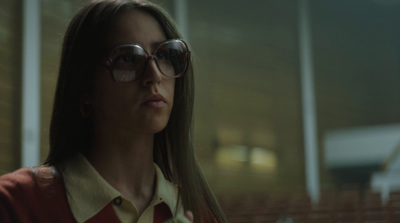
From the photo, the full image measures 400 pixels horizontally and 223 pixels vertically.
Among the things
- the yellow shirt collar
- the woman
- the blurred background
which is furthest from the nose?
the blurred background

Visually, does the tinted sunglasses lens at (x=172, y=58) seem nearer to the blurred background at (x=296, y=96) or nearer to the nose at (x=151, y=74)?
the nose at (x=151, y=74)

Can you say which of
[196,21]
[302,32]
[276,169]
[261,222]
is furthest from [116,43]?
[302,32]

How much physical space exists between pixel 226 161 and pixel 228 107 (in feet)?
3.05

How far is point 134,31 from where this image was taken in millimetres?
860

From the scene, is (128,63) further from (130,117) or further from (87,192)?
(87,192)

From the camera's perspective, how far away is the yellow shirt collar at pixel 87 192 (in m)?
0.81

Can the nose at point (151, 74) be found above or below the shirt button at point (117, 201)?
above

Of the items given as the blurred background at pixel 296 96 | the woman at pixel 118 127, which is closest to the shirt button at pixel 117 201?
the woman at pixel 118 127

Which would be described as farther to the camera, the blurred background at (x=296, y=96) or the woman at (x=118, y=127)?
the blurred background at (x=296, y=96)

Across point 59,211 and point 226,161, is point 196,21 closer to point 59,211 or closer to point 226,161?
point 226,161

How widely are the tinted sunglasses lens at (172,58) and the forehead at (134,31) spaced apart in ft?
0.05

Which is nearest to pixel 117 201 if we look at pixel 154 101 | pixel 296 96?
pixel 154 101

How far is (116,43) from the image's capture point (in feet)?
2.80

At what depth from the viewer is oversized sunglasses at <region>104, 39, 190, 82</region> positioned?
834 mm
